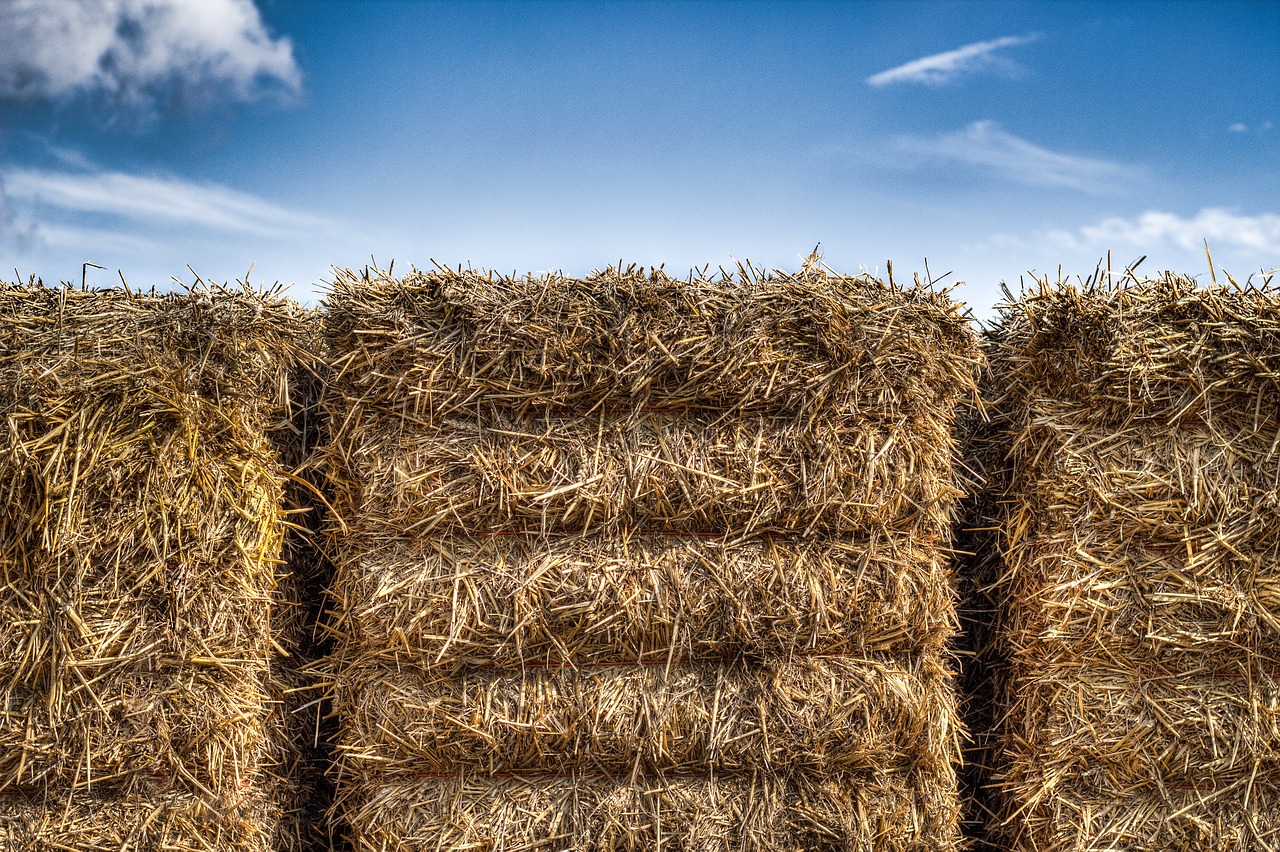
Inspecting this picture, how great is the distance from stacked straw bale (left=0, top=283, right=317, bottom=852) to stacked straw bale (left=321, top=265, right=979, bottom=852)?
0.37 m

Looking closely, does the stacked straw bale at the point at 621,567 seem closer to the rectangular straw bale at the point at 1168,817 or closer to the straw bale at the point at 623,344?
the straw bale at the point at 623,344

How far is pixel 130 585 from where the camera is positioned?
313 centimetres

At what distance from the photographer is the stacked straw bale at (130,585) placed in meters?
3.09

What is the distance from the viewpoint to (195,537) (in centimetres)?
317

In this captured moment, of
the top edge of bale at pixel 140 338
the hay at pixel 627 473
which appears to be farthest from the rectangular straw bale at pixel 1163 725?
the top edge of bale at pixel 140 338

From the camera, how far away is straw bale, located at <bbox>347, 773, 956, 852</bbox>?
3.15 meters

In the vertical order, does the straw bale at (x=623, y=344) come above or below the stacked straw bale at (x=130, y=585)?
above

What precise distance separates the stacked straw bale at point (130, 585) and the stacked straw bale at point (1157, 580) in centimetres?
293

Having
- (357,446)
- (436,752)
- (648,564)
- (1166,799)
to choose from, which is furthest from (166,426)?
(1166,799)

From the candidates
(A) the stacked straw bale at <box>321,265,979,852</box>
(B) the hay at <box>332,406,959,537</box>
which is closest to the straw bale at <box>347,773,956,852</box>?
(A) the stacked straw bale at <box>321,265,979,852</box>

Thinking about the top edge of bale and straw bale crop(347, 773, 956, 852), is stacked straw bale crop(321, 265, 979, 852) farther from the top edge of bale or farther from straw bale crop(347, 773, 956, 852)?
the top edge of bale

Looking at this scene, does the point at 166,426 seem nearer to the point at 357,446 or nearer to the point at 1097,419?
the point at 357,446

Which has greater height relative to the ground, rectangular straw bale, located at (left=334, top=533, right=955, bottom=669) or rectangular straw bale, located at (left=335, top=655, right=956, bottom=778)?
rectangular straw bale, located at (left=334, top=533, right=955, bottom=669)

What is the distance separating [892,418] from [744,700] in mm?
1132
